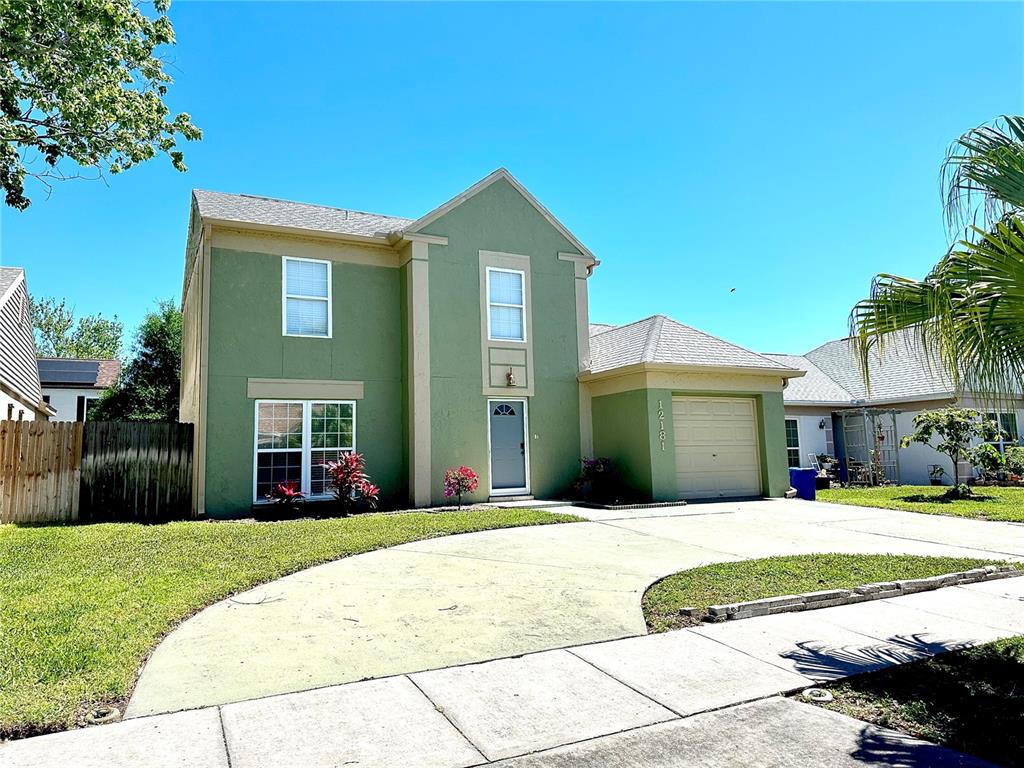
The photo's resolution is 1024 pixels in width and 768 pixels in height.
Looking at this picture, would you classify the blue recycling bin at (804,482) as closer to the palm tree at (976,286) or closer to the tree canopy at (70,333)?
the palm tree at (976,286)

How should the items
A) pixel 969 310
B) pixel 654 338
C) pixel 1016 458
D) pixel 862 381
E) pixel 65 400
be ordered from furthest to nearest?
1. pixel 65 400
2. pixel 862 381
3. pixel 1016 458
4. pixel 654 338
5. pixel 969 310

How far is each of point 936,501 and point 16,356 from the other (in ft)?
79.0

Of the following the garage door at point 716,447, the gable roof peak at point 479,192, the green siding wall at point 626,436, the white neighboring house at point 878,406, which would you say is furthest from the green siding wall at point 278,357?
the white neighboring house at point 878,406

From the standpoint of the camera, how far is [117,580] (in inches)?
263

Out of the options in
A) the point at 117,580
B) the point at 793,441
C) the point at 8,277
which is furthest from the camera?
the point at 793,441

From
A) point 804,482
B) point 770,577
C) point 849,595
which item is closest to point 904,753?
point 849,595

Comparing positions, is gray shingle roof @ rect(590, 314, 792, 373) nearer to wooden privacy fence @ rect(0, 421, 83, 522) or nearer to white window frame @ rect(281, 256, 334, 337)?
white window frame @ rect(281, 256, 334, 337)

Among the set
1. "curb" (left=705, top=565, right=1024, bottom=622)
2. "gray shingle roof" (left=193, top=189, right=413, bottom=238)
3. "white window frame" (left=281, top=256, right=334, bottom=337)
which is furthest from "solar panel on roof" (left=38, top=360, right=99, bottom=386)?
"curb" (left=705, top=565, right=1024, bottom=622)

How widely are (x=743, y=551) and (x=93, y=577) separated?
8.06 m

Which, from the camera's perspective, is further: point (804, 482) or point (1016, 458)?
point (1016, 458)

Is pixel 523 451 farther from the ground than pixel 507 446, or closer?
closer

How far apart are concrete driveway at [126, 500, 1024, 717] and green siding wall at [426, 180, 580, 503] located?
4.49 meters

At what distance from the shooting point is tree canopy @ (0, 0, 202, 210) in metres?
9.09

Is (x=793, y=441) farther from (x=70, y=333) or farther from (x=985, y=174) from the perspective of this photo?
(x=70, y=333)
